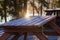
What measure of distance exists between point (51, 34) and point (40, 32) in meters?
1.83

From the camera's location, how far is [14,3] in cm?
596

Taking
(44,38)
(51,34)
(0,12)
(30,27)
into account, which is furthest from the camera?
(0,12)

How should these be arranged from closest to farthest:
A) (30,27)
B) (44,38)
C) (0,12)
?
1. (30,27)
2. (44,38)
3. (0,12)

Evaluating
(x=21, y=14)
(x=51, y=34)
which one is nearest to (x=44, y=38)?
(x=51, y=34)

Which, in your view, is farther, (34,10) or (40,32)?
(34,10)

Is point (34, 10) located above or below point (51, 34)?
above

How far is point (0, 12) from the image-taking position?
5.86m

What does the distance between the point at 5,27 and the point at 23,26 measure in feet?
0.80

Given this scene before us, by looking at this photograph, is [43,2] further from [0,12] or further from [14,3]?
[0,12]

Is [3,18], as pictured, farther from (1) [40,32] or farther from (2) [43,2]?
(1) [40,32]

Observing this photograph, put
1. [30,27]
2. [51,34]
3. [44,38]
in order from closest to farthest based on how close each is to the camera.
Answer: [30,27]
[44,38]
[51,34]

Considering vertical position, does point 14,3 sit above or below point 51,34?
above

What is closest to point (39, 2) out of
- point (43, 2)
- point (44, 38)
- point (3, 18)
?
point (43, 2)

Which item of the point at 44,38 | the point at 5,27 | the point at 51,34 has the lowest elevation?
the point at 51,34
